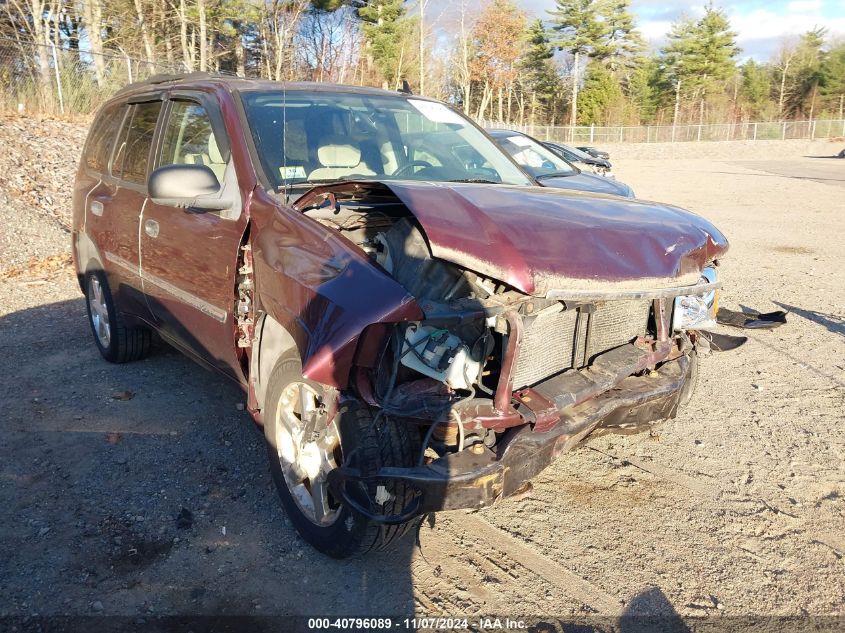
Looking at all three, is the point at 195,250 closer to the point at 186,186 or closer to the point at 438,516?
the point at 186,186

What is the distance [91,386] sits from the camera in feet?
16.8

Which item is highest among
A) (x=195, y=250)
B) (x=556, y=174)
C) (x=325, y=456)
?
(x=556, y=174)

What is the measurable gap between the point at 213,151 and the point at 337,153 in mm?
686

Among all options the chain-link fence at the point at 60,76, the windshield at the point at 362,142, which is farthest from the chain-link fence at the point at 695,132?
the windshield at the point at 362,142

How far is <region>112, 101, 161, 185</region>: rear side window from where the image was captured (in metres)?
4.59

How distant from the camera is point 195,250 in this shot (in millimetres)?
3730

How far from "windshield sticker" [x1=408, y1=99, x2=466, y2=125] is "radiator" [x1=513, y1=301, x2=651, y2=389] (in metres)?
1.94

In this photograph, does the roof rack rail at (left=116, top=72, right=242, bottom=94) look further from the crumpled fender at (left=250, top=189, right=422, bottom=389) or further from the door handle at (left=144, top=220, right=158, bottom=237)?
the crumpled fender at (left=250, top=189, right=422, bottom=389)

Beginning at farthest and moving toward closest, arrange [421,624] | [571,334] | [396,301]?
[571,334] → [421,624] → [396,301]

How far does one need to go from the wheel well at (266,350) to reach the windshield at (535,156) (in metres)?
5.99

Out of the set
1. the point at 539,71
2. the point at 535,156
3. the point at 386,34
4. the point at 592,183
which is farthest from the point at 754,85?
the point at 592,183

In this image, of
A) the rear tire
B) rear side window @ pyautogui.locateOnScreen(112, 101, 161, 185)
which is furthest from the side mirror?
the rear tire

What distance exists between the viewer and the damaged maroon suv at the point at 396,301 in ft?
8.54

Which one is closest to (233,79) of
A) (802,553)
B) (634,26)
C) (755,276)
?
(802,553)
